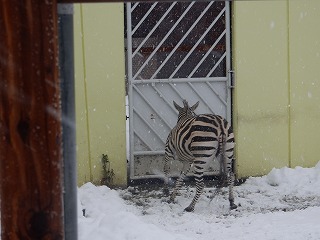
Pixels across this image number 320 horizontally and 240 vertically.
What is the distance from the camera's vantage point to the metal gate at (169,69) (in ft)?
26.1

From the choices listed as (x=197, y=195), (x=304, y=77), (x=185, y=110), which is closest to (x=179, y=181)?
(x=197, y=195)

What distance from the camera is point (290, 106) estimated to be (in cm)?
808

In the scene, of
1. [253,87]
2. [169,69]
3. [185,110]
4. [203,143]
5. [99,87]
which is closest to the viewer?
Result: [203,143]

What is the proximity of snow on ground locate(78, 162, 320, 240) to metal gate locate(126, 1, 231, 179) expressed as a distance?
2.27 feet

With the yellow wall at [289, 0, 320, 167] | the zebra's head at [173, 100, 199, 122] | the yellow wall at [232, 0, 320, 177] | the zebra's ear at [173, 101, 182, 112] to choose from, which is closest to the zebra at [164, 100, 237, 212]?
the zebra's head at [173, 100, 199, 122]

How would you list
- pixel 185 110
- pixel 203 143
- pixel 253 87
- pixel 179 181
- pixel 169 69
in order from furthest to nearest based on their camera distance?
pixel 169 69 < pixel 253 87 < pixel 185 110 < pixel 179 181 < pixel 203 143

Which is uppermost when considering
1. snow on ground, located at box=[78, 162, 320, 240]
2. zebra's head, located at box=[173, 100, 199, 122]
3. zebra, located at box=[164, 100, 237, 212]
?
zebra's head, located at box=[173, 100, 199, 122]

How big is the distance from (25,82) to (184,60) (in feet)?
20.1

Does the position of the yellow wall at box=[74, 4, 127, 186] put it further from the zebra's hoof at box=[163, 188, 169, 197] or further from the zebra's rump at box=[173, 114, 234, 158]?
the zebra's rump at box=[173, 114, 234, 158]

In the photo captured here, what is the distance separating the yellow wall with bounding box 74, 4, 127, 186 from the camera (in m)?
7.54

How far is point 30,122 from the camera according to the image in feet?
6.47

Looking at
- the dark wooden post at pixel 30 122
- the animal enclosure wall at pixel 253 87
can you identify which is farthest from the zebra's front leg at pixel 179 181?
the dark wooden post at pixel 30 122

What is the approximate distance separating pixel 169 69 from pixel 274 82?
139cm

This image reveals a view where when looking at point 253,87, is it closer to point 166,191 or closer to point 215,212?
point 166,191
